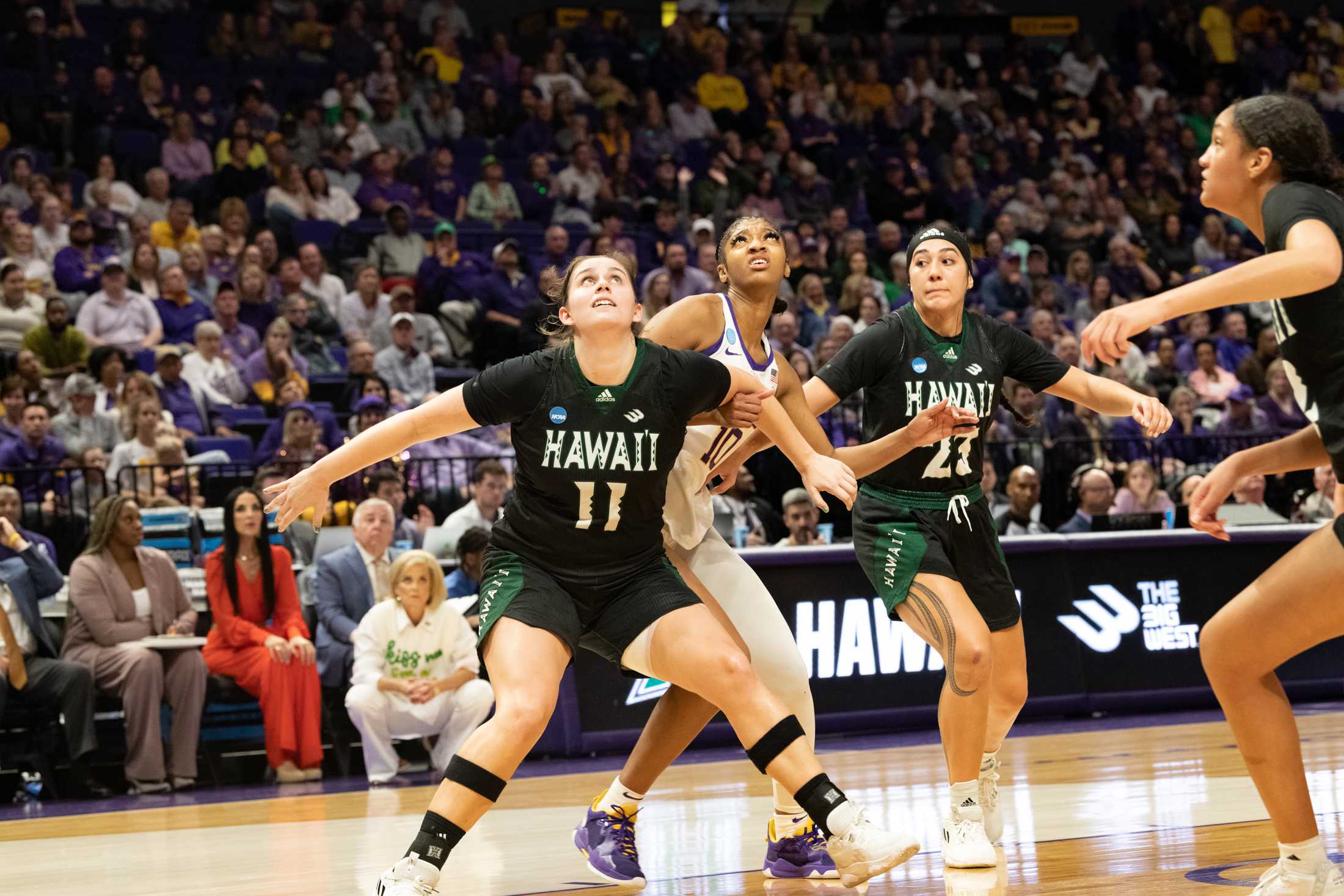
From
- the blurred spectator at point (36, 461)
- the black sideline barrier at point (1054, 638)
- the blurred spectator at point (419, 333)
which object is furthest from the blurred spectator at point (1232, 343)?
the blurred spectator at point (36, 461)

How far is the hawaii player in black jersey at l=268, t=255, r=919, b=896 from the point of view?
3.88m

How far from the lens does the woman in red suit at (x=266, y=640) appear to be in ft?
27.3

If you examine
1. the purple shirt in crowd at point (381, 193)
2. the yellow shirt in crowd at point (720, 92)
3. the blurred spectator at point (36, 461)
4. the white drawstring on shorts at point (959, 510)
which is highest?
the yellow shirt in crowd at point (720, 92)

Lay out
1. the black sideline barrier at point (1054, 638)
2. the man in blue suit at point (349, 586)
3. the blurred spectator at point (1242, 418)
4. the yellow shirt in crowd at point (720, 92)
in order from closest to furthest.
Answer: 1. the man in blue suit at point (349, 586)
2. the black sideline barrier at point (1054, 638)
3. the blurred spectator at point (1242, 418)
4. the yellow shirt in crowd at point (720, 92)

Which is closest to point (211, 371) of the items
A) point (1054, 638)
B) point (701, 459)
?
point (1054, 638)

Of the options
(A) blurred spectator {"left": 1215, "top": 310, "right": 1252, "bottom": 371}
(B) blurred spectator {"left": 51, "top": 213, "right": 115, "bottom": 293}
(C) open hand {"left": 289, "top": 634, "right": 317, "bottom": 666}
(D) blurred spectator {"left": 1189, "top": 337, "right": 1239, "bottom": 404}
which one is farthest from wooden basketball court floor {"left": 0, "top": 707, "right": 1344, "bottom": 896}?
(A) blurred spectator {"left": 1215, "top": 310, "right": 1252, "bottom": 371}

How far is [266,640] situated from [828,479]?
511 cm

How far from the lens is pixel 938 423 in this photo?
14.9 ft

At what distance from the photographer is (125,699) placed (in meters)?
8.11

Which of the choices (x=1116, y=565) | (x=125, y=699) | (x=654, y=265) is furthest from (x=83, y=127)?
(x=1116, y=565)

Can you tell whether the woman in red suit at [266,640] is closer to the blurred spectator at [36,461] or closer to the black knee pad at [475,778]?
the blurred spectator at [36,461]

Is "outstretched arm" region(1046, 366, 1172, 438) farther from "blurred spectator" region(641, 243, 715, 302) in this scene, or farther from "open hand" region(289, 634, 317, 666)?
"blurred spectator" region(641, 243, 715, 302)

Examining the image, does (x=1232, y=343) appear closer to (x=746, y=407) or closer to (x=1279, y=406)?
(x=1279, y=406)

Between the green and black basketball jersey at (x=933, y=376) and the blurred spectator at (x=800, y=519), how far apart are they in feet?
14.7
